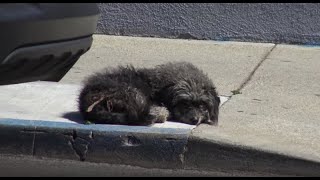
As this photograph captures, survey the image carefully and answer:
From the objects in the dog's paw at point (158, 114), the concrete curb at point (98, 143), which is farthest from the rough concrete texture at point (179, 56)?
the concrete curb at point (98, 143)

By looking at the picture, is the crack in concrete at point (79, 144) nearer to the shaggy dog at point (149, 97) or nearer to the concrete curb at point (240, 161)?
the shaggy dog at point (149, 97)

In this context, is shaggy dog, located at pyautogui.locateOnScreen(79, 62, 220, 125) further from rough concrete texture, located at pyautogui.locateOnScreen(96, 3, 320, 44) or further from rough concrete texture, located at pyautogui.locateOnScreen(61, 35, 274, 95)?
rough concrete texture, located at pyautogui.locateOnScreen(96, 3, 320, 44)

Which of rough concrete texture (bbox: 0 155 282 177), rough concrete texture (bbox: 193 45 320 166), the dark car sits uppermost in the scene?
the dark car

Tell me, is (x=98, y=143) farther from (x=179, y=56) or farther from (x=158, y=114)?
(x=179, y=56)

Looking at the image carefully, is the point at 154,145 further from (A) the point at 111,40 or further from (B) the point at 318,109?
(A) the point at 111,40

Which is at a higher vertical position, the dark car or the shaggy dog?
the dark car

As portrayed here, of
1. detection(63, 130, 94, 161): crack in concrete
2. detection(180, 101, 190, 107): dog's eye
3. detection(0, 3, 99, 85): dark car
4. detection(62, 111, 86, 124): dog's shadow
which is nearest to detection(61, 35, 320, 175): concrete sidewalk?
detection(180, 101, 190, 107): dog's eye

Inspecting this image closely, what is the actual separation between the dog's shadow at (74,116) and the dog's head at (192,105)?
76cm

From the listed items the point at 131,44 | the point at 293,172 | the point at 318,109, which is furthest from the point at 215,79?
the point at 293,172

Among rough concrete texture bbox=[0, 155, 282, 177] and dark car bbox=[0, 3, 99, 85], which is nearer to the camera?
dark car bbox=[0, 3, 99, 85]

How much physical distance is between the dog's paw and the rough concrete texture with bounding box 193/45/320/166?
318mm

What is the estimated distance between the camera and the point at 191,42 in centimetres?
973

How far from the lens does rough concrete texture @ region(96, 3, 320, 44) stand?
379 inches

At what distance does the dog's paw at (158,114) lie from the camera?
5.87 meters
